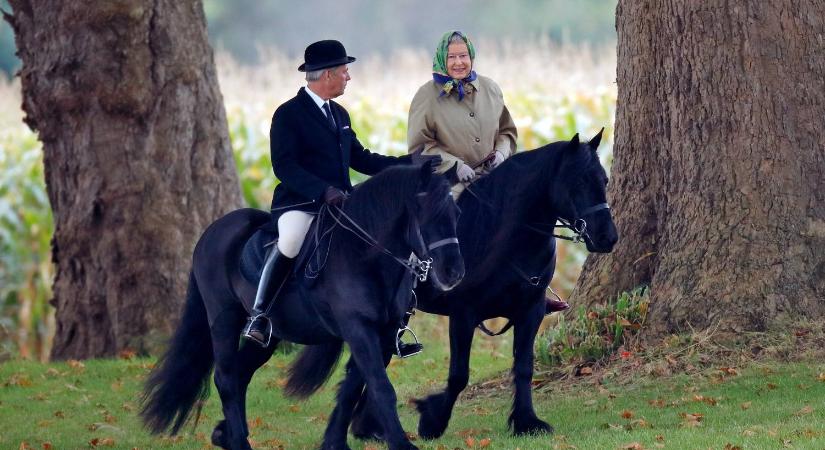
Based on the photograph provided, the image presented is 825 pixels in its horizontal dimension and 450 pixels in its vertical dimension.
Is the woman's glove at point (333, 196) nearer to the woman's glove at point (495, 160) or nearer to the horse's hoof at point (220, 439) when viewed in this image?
the woman's glove at point (495, 160)

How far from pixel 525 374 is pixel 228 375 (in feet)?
6.23

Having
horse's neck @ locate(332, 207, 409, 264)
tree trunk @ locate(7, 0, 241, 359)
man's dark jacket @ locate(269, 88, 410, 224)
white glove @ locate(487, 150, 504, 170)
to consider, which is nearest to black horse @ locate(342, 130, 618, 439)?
white glove @ locate(487, 150, 504, 170)

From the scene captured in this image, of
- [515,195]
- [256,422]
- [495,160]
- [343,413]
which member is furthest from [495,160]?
[256,422]

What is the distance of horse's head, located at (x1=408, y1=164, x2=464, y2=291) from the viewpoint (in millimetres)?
6828

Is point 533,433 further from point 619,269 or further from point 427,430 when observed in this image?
point 619,269

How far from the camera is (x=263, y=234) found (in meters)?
8.06

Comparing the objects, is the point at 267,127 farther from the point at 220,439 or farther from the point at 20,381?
the point at 220,439

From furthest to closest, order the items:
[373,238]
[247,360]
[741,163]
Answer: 1. [741,163]
2. [247,360]
3. [373,238]

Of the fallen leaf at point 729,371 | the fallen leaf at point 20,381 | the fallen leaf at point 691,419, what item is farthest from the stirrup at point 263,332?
the fallen leaf at point 20,381

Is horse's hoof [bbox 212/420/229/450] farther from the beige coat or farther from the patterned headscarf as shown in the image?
the patterned headscarf

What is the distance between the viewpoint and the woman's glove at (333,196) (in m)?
7.35

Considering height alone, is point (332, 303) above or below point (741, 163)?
below

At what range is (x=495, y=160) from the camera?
343 inches

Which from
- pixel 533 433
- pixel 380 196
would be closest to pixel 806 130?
pixel 533 433
